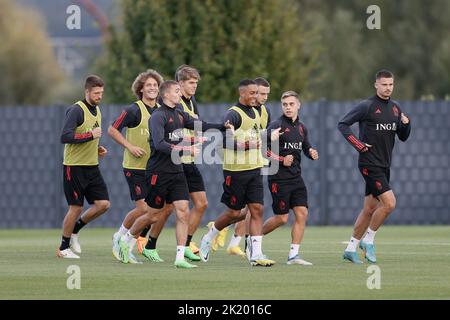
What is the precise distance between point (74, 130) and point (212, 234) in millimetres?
2286

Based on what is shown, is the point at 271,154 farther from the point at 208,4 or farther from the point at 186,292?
the point at 208,4

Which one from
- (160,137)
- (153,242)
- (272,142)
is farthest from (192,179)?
(160,137)

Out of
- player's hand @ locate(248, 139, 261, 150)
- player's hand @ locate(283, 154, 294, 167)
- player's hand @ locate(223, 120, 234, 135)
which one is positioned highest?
player's hand @ locate(223, 120, 234, 135)

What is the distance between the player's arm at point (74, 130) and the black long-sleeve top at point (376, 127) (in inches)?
128

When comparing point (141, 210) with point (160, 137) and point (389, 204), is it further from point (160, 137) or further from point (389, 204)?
point (389, 204)

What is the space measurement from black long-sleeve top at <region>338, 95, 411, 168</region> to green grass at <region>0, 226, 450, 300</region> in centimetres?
129

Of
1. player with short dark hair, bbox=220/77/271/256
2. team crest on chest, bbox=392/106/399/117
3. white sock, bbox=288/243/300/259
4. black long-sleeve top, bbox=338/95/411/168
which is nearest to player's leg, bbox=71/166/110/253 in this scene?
player with short dark hair, bbox=220/77/271/256

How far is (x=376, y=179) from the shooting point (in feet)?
55.3

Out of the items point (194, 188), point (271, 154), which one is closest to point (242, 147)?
point (271, 154)

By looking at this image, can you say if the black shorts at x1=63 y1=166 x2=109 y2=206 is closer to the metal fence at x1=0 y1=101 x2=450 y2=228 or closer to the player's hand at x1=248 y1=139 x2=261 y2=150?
the player's hand at x1=248 y1=139 x2=261 y2=150

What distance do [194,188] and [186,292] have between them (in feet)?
16.9

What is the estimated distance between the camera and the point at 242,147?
16656 millimetres

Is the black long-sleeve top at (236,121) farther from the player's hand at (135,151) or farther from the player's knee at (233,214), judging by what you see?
the player's hand at (135,151)

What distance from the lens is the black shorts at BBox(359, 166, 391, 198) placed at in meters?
16.8
